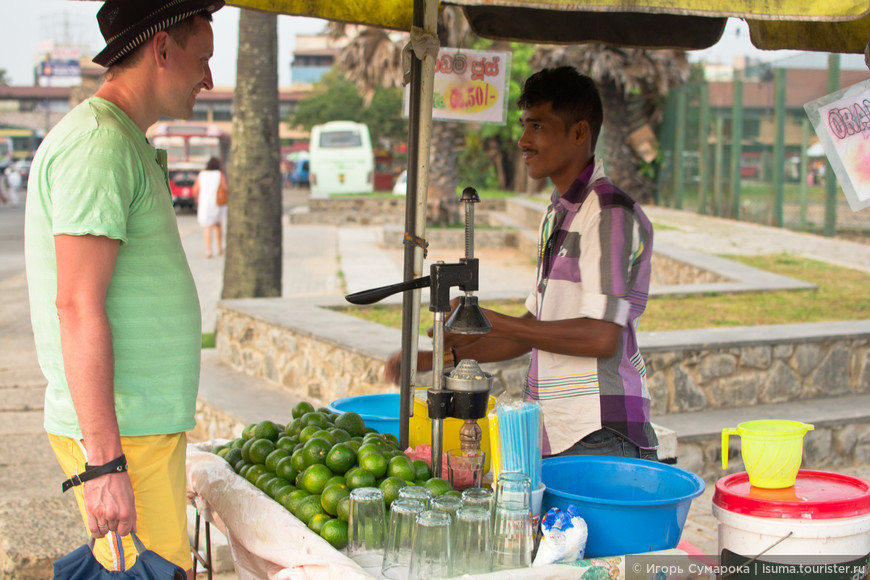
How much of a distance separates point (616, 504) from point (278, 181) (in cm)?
767

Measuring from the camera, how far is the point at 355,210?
2666cm

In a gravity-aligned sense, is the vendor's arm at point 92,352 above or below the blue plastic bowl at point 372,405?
above

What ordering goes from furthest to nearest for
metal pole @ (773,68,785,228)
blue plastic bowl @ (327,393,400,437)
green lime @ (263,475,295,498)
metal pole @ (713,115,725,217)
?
metal pole @ (713,115,725,217)
metal pole @ (773,68,785,228)
blue plastic bowl @ (327,393,400,437)
green lime @ (263,475,295,498)

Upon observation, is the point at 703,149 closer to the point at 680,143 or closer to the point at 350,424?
the point at 680,143

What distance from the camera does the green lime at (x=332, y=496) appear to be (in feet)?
7.82

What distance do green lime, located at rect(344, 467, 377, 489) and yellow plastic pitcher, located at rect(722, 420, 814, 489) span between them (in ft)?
3.08

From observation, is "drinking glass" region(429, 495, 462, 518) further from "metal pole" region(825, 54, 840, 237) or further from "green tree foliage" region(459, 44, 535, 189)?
"green tree foliage" region(459, 44, 535, 189)

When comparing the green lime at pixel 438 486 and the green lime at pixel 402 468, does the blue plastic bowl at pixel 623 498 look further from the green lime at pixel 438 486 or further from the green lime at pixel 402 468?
the green lime at pixel 402 468

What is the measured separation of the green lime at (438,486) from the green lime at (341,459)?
0.26 metres

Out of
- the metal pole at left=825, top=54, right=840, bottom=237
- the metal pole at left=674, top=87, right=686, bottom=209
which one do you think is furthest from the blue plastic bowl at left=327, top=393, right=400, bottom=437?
the metal pole at left=674, top=87, right=686, bottom=209

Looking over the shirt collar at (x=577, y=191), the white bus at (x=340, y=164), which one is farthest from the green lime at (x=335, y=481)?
the white bus at (x=340, y=164)

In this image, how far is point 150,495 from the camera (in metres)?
2.23

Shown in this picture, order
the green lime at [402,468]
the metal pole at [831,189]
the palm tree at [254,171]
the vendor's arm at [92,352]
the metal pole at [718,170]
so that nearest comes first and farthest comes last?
1. the vendor's arm at [92,352]
2. the green lime at [402,468]
3. the palm tree at [254,171]
4. the metal pole at [831,189]
5. the metal pole at [718,170]

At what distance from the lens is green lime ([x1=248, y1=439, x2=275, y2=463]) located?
9.21 feet
